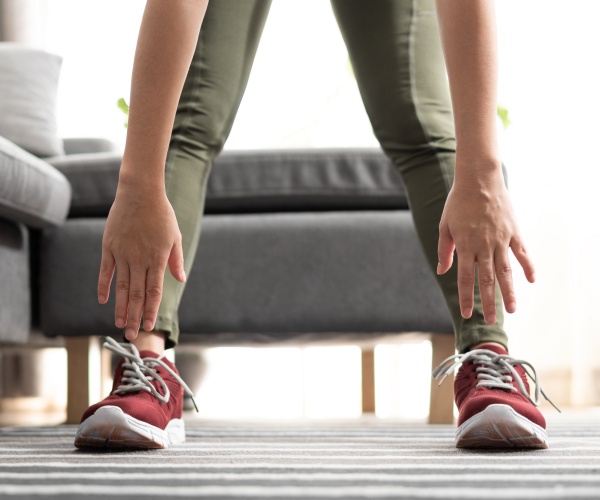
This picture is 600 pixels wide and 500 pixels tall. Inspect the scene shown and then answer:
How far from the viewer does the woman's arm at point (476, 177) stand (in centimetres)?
78

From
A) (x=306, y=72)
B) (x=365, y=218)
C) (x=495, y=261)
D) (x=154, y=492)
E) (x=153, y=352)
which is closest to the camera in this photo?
(x=154, y=492)

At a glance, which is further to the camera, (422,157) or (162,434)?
(422,157)

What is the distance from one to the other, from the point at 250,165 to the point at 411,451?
740 millimetres

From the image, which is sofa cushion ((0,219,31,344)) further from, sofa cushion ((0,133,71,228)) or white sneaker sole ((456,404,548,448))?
white sneaker sole ((456,404,548,448))

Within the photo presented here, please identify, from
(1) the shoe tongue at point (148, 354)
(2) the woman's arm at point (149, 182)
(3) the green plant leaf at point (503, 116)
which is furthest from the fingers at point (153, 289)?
(3) the green plant leaf at point (503, 116)

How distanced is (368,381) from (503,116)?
3.24 feet

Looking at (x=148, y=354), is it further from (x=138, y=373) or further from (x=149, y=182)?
(x=149, y=182)

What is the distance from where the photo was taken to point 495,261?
30.7 inches

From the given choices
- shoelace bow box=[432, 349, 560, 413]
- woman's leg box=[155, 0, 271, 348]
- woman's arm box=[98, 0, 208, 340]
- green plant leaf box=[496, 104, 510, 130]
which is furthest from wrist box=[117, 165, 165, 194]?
green plant leaf box=[496, 104, 510, 130]

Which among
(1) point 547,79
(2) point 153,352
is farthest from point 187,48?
(1) point 547,79

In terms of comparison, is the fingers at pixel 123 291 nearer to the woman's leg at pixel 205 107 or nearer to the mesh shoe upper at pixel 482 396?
the woman's leg at pixel 205 107

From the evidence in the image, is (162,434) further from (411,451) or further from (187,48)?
(187,48)

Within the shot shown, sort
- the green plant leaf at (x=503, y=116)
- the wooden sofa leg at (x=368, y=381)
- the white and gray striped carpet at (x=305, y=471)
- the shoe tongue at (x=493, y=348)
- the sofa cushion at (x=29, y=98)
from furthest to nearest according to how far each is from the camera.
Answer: the green plant leaf at (x=503, y=116) < the wooden sofa leg at (x=368, y=381) < the sofa cushion at (x=29, y=98) < the shoe tongue at (x=493, y=348) < the white and gray striped carpet at (x=305, y=471)

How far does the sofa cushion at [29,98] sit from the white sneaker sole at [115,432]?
3.44 feet
